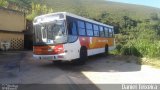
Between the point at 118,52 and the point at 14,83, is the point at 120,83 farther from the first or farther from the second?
the point at 118,52

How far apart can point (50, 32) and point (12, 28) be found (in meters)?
15.0

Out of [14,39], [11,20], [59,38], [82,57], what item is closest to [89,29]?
[82,57]

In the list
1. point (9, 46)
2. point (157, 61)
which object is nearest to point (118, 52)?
point (157, 61)

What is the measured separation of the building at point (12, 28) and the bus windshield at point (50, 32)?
12206 mm

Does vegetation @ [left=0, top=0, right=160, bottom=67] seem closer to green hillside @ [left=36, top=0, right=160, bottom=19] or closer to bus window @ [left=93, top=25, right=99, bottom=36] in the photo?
green hillside @ [left=36, top=0, right=160, bottom=19]

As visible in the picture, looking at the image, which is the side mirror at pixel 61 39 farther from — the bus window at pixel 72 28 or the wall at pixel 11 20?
the wall at pixel 11 20

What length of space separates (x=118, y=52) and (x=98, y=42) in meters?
5.47

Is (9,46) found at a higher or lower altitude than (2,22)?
lower

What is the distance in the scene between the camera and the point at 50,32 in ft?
43.5

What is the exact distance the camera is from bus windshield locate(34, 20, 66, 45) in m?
13.1

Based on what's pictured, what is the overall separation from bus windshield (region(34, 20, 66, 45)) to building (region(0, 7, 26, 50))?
1221 cm

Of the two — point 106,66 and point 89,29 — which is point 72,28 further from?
point 89,29

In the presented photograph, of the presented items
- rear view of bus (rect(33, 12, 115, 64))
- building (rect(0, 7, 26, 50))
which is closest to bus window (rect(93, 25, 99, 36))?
rear view of bus (rect(33, 12, 115, 64))

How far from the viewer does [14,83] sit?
9328mm
